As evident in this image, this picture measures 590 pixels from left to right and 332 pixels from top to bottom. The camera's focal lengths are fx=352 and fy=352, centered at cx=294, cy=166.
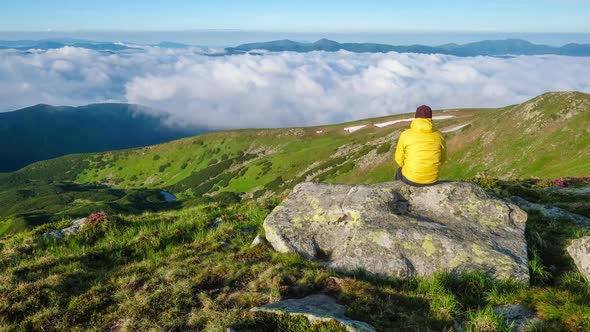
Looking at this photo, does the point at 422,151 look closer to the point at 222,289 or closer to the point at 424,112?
the point at 424,112

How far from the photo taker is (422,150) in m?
13.8

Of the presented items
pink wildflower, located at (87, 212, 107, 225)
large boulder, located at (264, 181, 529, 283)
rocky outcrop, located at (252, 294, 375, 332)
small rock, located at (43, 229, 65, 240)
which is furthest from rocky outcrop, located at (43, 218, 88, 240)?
rocky outcrop, located at (252, 294, 375, 332)

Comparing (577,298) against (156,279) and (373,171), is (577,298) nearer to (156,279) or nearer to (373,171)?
(156,279)

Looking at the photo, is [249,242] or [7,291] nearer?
[7,291]

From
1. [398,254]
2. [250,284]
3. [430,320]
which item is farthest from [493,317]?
[250,284]

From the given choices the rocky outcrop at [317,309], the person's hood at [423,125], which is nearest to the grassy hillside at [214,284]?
the rocky outcrop at [317,309]

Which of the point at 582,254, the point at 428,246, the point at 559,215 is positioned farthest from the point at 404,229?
the point at 559,215

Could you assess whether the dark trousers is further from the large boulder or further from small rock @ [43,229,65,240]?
small rock @ [43,229,65,240]

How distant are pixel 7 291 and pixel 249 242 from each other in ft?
23.0

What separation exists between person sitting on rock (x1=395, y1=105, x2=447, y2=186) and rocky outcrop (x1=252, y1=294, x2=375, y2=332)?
740cm

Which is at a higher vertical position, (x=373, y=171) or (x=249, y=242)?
(x=249, y=242)

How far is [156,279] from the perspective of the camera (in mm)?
9750

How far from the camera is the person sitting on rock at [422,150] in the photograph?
13.8 metres

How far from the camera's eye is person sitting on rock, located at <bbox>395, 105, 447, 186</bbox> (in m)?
13.8
